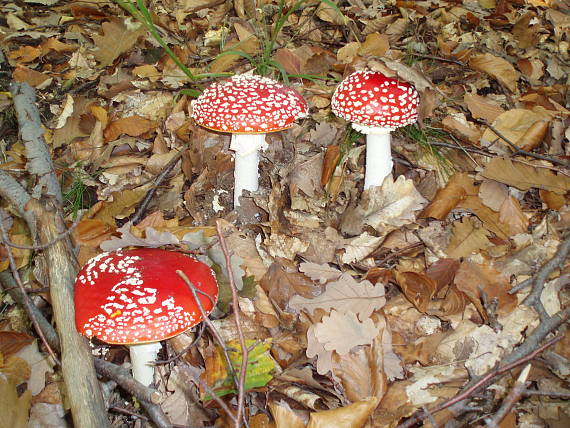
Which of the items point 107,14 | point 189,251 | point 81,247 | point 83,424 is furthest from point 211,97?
point 107,14

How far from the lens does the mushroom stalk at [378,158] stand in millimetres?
3410

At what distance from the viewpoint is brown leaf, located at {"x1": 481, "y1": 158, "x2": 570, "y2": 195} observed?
3.20 metres

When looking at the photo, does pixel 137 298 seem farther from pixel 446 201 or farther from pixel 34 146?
pixel 446 201

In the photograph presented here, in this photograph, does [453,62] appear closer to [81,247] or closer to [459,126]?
[459,126]

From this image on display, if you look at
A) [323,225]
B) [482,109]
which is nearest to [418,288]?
[323,225]

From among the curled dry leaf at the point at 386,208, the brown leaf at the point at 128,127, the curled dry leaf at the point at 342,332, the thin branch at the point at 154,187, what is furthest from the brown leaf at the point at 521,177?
the brown leaf at the point at 128,127

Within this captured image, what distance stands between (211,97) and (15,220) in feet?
5.88

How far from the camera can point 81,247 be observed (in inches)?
128

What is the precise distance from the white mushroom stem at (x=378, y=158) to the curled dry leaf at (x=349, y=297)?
38.5 inches

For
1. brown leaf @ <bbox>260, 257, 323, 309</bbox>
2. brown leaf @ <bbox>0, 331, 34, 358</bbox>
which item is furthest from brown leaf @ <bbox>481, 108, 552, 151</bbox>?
brown leaf @ <bbox>0, 331, 34, 358</bbox>

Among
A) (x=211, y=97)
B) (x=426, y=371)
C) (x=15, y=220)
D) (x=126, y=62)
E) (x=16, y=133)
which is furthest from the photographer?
(x=126, y=62)

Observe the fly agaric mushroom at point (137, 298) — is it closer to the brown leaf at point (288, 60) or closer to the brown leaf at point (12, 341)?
the brown leaf at point (12, 341)

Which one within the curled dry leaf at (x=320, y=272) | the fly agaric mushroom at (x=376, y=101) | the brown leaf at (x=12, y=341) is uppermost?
the fly agaric mushroom at (x=376, y=101)

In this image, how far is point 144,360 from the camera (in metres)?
2.60
